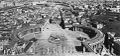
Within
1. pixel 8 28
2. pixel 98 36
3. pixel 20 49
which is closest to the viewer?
pixel 20 49

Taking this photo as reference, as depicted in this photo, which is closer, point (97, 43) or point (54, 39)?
point (97, 43)

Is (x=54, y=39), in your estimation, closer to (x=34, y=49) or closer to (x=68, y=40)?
(x=68, y=40)

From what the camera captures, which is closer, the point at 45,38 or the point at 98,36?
the point at 98,36

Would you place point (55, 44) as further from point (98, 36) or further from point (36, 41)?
point (98, 36)

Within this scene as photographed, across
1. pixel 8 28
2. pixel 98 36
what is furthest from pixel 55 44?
pixel 8 28

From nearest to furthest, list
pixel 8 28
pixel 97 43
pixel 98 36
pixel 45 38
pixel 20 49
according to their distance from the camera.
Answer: pixel 20 49, pixel 97 43, pixel 98 36, pixel 45 38, pixel 8 28

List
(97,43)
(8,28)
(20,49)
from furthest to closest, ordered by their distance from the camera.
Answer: (8,28)
(97,43)
(20,49)

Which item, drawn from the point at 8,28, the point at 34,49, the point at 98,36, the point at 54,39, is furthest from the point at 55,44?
the point at 8,28

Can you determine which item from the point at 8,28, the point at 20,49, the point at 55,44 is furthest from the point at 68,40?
the point at 8,28

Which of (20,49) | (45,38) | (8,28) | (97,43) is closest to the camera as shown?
(20,49)
